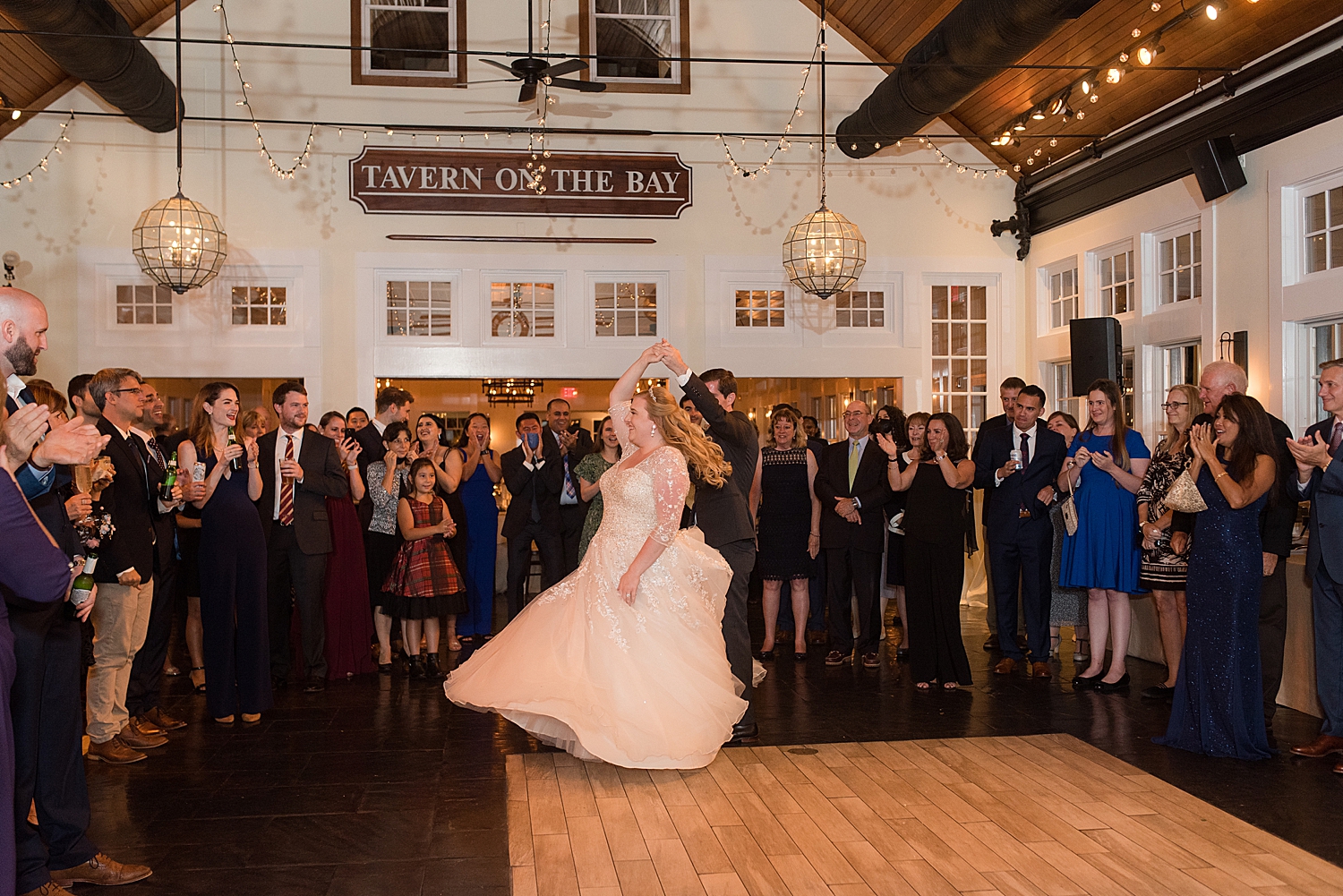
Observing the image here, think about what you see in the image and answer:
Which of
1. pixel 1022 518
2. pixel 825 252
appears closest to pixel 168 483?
pixel 1022 518

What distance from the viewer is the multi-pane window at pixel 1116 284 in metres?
8.61

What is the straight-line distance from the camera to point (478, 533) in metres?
7.53

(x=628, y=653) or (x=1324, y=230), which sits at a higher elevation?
(x=1324, y=230)

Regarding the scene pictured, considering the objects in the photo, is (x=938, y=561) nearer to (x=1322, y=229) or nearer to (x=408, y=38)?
(x=1322, y=229)

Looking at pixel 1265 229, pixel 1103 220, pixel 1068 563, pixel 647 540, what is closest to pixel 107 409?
pixel 647 540

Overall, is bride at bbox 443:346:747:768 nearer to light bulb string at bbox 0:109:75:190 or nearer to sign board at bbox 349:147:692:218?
sign board at bbox 349:147:692:218

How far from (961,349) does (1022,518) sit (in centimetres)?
398

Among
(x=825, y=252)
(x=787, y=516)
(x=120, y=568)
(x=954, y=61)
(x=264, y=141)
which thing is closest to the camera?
(x=120, y=568)

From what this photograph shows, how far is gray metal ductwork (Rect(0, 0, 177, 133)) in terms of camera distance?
634 centimetres

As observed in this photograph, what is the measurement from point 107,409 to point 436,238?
196 inches

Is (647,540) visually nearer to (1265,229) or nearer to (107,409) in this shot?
(107,409)

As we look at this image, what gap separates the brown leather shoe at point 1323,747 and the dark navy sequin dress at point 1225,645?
0.16 m

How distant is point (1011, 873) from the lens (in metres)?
3.28

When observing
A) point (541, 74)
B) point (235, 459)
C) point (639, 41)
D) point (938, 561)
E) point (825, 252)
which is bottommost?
point (938, 561)
